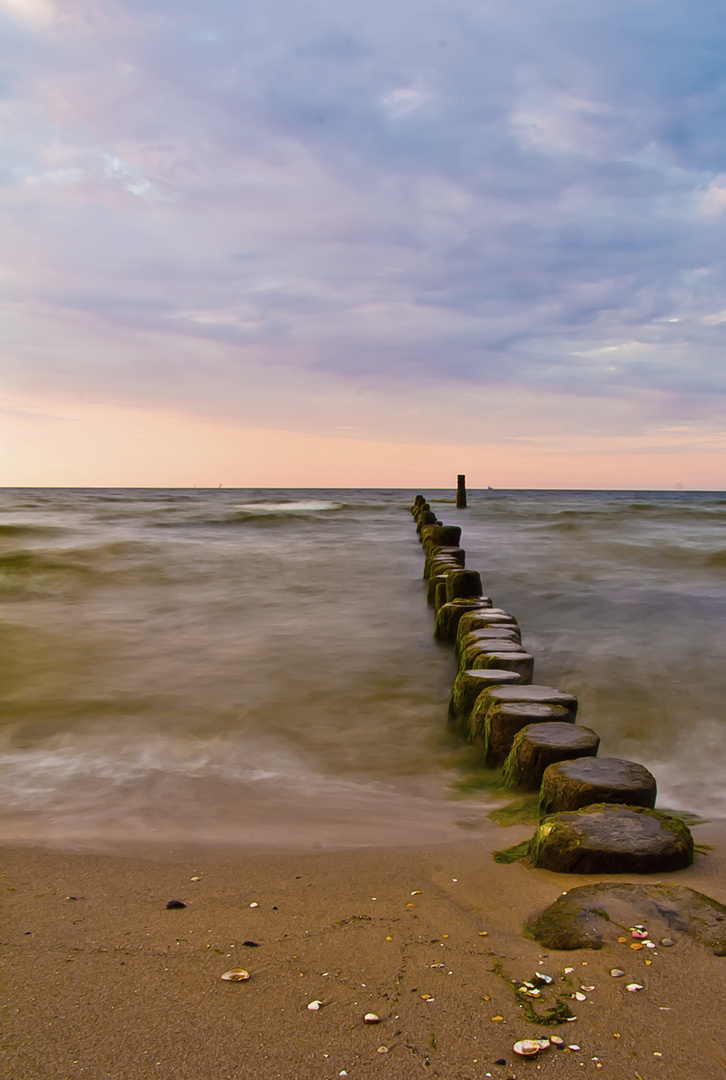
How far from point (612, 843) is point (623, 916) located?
40 centimetres

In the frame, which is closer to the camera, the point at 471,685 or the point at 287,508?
the point at 471,685

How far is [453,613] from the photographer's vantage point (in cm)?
702

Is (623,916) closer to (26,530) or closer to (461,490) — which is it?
(26,530)

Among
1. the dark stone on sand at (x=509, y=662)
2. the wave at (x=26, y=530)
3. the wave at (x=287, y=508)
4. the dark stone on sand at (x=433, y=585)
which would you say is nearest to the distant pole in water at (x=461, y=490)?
the wave at (x=287, y=508)

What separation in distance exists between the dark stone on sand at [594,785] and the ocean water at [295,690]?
1.75ft

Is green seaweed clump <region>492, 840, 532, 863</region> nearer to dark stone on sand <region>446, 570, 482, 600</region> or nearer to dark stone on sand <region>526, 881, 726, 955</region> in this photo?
dark stone on sand <region>526, 881, 726, 955</region>

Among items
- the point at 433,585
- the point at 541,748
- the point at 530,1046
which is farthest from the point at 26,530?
the point at 530,1046

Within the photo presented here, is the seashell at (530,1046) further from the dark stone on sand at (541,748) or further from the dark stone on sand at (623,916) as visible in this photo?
the dark stone on sand at (541,748)

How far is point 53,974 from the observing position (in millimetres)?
1845

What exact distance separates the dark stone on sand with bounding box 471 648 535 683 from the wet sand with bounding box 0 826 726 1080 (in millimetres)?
2175

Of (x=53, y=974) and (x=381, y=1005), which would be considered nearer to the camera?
(x=381, y=1005)

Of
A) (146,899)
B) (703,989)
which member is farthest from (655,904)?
(146,899)

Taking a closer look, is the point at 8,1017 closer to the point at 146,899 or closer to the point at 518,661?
the point at 146,899

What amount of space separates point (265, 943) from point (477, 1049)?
2.28 ft
